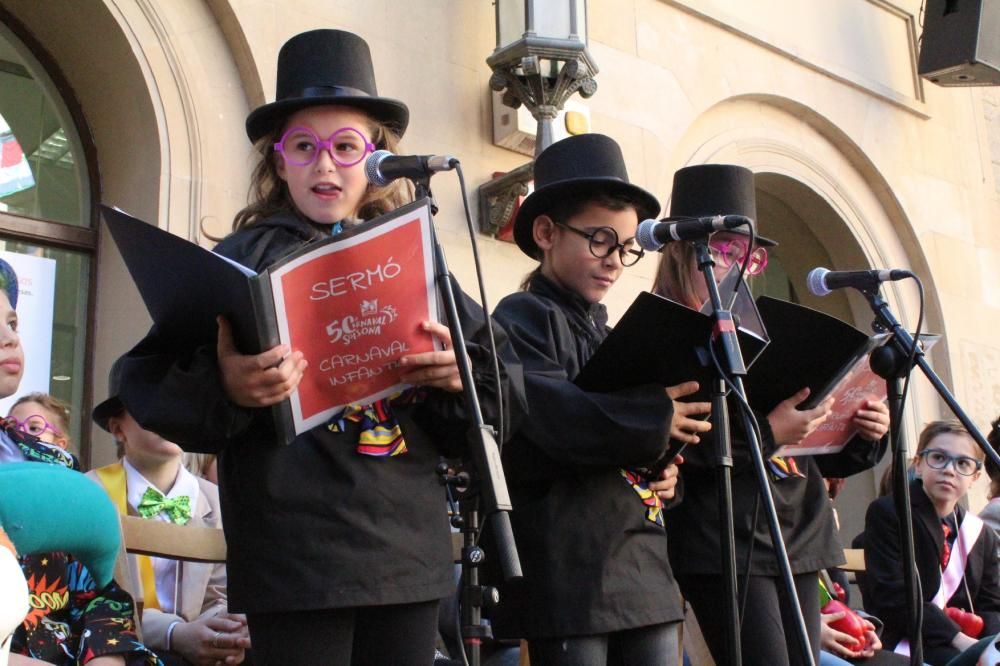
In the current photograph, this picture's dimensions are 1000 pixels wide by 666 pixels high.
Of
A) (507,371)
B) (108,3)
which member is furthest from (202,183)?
(507,371)

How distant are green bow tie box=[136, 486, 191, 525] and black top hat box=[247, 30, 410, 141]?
138 centimetres

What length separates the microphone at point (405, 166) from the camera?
2.45 meters

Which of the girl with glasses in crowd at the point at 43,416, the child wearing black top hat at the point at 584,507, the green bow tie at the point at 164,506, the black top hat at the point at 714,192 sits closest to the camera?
the child wearing black top hat at the point at 584,507

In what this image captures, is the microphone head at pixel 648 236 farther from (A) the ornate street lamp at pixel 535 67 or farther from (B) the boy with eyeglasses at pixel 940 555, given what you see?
(A) the ornate street lamp at pixel 535 67

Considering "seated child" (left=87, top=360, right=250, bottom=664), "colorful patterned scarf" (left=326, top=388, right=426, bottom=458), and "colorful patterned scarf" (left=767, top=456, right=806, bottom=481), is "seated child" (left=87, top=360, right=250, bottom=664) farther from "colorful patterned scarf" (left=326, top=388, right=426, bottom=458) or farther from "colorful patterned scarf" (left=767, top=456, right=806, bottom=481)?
"colorful patterned scarf" (left=767, top=456, right=806, bottom=481)

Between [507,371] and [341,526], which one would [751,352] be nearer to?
[507,371]

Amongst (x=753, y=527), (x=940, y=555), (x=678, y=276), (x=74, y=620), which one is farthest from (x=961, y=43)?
(x=74, y=620)

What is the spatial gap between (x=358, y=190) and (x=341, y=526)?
813mm

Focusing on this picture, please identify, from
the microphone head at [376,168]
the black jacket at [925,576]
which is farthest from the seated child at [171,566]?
the black jacket at [925,576]

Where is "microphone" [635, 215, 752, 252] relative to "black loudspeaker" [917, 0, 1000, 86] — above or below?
below

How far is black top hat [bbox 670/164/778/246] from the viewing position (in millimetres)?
3932

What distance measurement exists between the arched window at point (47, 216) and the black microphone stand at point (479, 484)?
11.1ft

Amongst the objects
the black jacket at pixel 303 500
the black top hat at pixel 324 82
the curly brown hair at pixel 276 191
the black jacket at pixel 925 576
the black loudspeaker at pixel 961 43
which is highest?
the black loudspeaker at pixel 961 43

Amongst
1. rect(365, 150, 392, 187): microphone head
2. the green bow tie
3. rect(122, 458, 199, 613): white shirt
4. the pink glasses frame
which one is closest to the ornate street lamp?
rect(122, 458, 199, 613): white shirt
